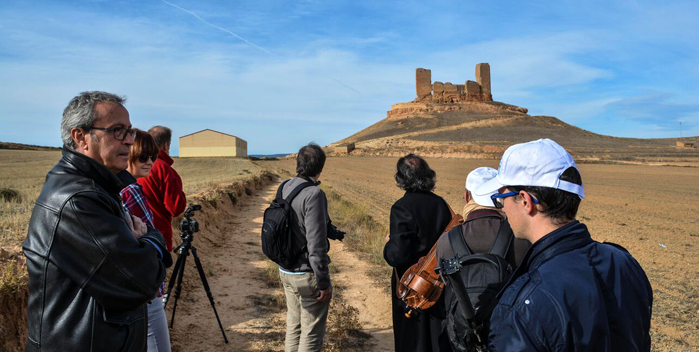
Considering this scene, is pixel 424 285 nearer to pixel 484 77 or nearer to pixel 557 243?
pixel 557 243

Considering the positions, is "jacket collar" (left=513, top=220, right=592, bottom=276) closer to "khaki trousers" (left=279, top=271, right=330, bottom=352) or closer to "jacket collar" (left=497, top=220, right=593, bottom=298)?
"jacket collar" (left=497, top=220, right=593, bottom=298)

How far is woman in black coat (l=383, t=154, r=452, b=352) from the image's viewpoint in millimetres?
Answer: 3381

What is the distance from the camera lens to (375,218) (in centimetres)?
1355

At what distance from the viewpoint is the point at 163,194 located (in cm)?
433

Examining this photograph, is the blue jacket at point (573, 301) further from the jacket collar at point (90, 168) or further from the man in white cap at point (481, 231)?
the jacket collar at point (90, 168)

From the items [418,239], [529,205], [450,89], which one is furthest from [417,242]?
[450,89]

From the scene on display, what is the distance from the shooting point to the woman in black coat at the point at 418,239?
3.38 m

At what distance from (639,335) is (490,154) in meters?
54.3

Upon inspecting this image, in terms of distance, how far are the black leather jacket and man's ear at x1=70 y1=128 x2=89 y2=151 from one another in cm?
19

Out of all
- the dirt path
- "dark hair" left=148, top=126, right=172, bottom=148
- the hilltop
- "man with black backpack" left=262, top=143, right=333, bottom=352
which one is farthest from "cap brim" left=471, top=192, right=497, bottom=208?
the hilltop

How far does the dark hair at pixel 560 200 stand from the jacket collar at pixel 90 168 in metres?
1.89

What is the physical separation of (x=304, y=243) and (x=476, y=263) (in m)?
1.70

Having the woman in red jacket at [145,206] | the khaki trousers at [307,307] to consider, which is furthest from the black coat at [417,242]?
the woman in red jacket at [145,206]

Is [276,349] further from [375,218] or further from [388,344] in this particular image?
[375,218]
